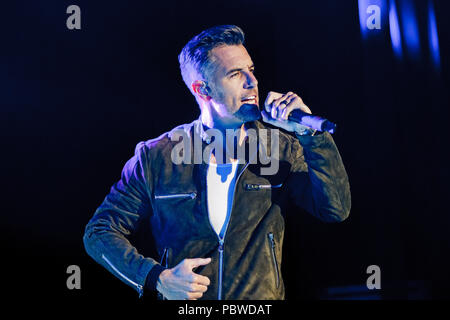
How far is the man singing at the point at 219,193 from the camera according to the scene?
1.50 m

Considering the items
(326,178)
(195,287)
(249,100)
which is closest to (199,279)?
(195,287)

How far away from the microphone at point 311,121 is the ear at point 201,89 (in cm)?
50

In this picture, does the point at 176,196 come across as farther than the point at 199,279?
Yes

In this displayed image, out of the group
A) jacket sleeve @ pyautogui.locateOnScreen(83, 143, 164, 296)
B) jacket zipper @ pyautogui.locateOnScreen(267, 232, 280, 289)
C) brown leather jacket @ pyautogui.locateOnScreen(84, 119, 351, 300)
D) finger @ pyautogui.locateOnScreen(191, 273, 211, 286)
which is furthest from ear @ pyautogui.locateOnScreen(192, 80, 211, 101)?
finger @ pyautogui.locateOnScreen(191, 273, 211, 286)

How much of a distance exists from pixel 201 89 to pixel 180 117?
0.49 meters

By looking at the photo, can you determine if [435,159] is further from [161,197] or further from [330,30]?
[161,197]

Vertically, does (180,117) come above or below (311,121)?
above

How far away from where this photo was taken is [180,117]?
2244 millimetres

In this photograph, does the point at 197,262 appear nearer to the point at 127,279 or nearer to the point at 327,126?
the point at 127,279

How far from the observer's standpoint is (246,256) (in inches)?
61.2

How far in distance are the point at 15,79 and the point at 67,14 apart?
1.36ft

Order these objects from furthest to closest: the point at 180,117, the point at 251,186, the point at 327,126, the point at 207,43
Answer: the point at 180,117 → the point at 207,43 → the point at 251,186 → the point at 327,126

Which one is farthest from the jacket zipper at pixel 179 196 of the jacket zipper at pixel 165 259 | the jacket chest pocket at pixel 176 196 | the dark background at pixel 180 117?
the dark background at pixel 180 117

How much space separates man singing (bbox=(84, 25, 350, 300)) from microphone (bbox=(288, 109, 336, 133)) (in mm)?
30
